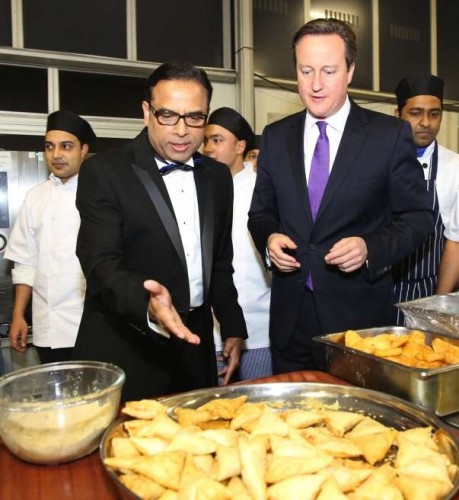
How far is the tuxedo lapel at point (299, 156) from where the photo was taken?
1.74 metres

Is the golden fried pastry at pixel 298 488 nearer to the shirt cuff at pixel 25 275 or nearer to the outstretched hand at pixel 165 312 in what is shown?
the outstretched hand at pixel 165 312

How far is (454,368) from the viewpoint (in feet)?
3.38

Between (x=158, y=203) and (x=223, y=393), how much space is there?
29.0 inches

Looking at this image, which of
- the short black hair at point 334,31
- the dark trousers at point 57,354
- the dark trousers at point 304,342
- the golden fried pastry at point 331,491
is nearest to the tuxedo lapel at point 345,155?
the short black hair at point 334,31

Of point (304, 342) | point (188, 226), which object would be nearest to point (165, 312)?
point (188, 226)

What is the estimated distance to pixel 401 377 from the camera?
41.6 inches

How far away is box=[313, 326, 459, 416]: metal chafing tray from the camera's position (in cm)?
102

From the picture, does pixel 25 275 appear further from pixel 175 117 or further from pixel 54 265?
pixel 175 117

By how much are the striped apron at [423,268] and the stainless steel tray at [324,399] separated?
1.38 m

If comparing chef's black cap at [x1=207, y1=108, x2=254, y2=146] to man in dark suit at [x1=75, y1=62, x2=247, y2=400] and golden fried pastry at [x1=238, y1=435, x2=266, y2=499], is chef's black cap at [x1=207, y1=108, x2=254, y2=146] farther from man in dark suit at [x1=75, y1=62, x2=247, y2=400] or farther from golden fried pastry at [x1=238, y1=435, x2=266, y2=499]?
golden fried pastry at [x1=238, y1=435, x2=266, y2=499]

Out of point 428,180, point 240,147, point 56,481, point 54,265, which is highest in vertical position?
point 240,147

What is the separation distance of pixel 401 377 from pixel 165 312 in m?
0.50

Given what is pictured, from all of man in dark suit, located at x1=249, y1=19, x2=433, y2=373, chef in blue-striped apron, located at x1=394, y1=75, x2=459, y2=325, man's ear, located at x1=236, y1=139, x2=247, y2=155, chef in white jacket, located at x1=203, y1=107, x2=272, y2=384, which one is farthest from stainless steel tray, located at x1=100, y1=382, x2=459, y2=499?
man's ear, located at x1=236, y1=139, x2=247, y2=155

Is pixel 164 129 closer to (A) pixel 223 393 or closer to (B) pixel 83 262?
(B) pixel 83 262
